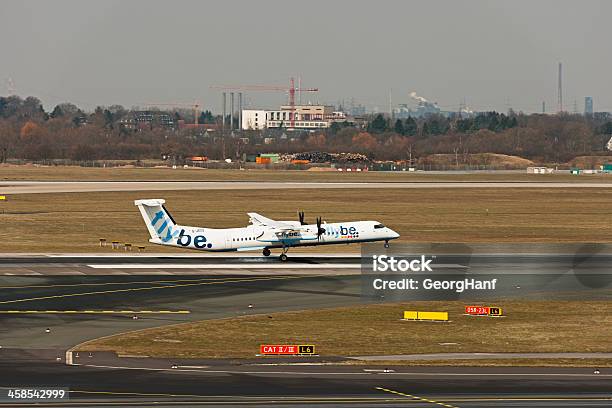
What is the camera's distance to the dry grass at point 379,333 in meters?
51.0

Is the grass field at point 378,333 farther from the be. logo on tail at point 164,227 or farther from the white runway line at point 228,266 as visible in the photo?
the be. logo on tail at point 164,227

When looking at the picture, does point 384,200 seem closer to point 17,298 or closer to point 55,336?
point 17,298

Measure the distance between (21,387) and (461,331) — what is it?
23.4 meters

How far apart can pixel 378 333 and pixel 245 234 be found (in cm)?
3410

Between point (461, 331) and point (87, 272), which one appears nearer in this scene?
point (461, 331)

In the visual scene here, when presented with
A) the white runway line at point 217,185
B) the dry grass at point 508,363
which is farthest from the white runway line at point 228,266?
the white runway line at point 217,185

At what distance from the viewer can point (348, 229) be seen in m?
89.9

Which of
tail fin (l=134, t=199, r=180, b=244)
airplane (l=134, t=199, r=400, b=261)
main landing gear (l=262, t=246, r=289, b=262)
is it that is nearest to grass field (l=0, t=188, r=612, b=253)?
airplane (l=134, t=199, r=400, b=261)

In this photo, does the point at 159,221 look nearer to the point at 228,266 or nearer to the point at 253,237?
the point at 228,266

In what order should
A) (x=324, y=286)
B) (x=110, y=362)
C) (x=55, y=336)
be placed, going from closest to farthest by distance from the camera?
(x=110, y=362) < (x=55, y=336) < (x=324, y=286)

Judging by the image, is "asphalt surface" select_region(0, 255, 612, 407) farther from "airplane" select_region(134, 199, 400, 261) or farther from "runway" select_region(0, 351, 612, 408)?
"airplane" select_region(134, 199, 400, 261)

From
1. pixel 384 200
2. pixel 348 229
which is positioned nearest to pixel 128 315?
pixel 348 229

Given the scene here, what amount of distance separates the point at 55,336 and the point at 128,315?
24.1 ft

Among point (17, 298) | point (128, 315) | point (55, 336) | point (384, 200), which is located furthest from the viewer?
point (384, 200)
